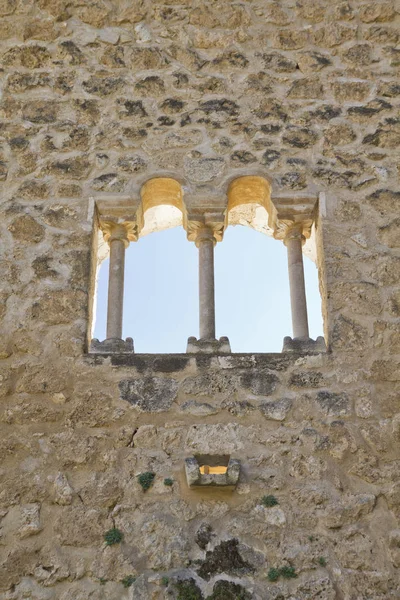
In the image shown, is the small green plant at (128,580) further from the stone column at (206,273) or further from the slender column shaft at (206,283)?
the slender column shaft at (206,283)

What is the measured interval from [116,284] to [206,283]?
1.61ft

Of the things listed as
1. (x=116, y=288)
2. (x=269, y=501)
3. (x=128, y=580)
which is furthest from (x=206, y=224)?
(x=128, y=580)

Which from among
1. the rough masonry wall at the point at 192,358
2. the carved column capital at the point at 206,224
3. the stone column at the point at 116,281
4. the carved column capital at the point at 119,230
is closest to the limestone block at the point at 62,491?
the rough masonry wall at the point at 192,358

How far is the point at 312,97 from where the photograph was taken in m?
4.15

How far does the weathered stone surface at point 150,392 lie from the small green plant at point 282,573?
2.90ft

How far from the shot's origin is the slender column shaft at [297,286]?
364 centimetres

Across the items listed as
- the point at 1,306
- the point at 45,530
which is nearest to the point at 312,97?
the point at 1,306

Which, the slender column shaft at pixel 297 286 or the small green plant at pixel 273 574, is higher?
the slender column shaft at pixel 297 286

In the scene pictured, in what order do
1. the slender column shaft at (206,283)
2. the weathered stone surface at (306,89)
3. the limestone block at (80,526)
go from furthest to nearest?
the weathered stone surface at (306,89) < the slender column shaft at (206,283) < the limestone block at (80,526)

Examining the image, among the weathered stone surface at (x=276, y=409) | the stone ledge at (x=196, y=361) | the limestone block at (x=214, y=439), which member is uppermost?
the stone ledge at (x=196, y=361)

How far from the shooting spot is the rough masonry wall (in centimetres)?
299

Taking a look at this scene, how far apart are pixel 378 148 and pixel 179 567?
8.49 ft

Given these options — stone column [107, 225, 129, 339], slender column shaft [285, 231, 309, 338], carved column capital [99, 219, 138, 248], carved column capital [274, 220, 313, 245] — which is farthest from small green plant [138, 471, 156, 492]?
carved column capital [274, 220, 313, 245]

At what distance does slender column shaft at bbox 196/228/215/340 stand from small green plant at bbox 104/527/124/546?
1.06 meters
